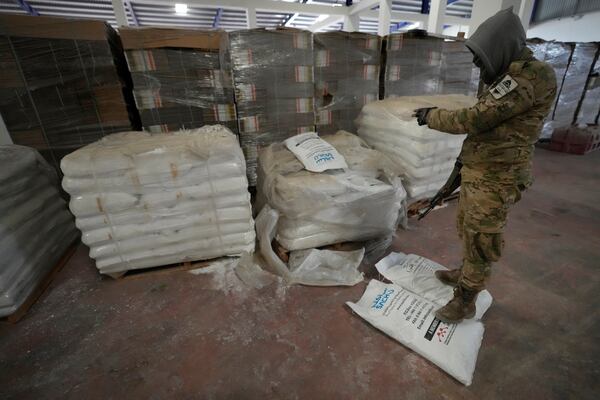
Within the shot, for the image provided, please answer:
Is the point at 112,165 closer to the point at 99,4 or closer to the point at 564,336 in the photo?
the point at 564,336

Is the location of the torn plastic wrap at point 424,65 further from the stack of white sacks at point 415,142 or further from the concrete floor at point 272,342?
the concrete floor at point 272,342

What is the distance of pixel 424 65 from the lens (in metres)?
3.65

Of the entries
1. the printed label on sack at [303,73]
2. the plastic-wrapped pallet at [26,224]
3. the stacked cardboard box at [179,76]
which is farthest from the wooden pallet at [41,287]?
the printed label on sack at [303,73]

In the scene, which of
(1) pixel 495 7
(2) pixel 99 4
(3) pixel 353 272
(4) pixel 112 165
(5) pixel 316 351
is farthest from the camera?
(2) pixel 99 4

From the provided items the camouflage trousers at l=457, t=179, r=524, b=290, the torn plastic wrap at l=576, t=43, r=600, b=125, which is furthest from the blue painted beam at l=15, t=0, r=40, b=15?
the torn plastic wrap at l=576, t=43, r=600, b=125

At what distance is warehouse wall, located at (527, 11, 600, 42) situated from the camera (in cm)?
723

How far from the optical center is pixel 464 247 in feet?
5.29

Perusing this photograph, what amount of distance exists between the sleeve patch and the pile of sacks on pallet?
1.04m

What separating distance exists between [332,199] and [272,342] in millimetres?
1061

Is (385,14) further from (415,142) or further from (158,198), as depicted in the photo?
(158,198)

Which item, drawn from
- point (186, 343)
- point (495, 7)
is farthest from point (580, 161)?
point (186, 343)

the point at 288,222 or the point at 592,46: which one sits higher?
the point at 592,46

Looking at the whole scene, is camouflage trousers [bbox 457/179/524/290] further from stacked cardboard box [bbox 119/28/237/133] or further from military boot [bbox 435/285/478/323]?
stacked cardboard box [bbox 119/28/237/133]

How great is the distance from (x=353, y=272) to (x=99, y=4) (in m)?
7.18
